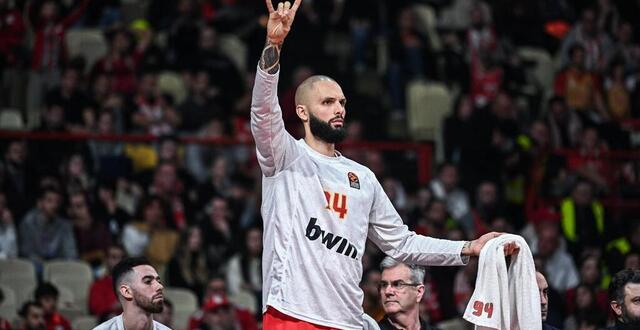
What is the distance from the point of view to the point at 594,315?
1270cm

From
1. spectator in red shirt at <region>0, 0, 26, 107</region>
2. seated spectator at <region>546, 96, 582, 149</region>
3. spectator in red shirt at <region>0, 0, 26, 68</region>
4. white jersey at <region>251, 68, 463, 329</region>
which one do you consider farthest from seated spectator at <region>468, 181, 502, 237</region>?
white jersey at <region>251, 68, 463, 329</region>

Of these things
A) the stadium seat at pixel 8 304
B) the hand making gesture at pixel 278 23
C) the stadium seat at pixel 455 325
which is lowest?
the stadium seat at pixel 455 325

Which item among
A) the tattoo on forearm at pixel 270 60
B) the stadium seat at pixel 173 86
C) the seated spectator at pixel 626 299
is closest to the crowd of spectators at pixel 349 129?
the stadium seat at pixel 173 86

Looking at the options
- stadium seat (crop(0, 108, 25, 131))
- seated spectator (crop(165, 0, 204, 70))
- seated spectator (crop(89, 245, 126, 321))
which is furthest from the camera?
seated spectator (crop(165, 0, 204, 70))

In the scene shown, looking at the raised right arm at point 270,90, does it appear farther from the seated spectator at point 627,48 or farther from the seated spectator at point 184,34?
the seated spectator at point 627,48

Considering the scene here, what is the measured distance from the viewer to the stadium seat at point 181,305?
42.8 ft

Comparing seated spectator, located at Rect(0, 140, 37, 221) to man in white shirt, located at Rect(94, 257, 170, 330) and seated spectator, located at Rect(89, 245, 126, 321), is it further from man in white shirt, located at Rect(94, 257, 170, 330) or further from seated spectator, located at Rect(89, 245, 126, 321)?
man in white shirt, located at Rect(94, 257, 170, 330)

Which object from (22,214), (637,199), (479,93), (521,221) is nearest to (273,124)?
(22,214)

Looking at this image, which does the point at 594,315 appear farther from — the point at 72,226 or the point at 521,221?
the point at 72,226

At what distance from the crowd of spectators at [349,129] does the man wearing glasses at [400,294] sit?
370cm

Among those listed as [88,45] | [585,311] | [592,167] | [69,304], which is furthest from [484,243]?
[88,45]

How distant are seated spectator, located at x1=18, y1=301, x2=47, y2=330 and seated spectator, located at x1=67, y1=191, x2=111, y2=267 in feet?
4.86

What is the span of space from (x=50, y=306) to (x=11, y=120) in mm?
4014

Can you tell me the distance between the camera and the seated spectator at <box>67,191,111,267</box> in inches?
539
